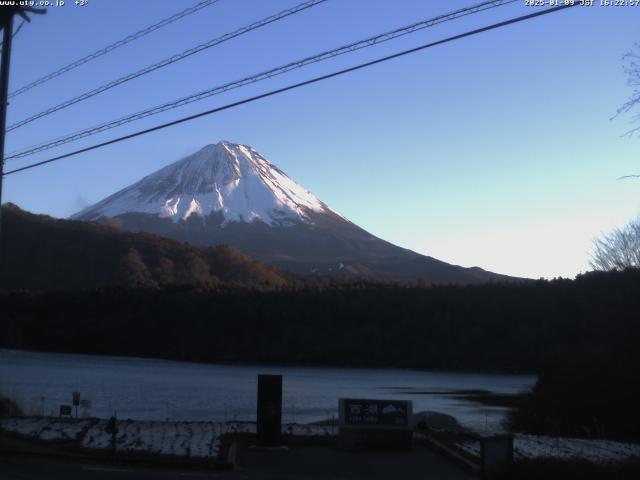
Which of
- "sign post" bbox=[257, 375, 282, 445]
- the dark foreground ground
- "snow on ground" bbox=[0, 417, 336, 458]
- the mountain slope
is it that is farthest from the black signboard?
the mountain slope

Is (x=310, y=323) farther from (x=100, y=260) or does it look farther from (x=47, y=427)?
(x=47, y=427)

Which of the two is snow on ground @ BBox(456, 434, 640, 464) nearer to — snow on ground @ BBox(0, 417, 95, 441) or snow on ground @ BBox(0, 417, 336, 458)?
snow on ground @ BBox(0, 417, 336, 458)

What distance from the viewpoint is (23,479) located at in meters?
12.6

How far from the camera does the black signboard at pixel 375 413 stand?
56.6 feet

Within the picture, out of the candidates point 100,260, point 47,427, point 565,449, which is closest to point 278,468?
point 47,427

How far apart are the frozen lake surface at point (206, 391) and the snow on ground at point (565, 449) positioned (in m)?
10.7

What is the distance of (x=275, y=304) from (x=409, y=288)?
16.3m

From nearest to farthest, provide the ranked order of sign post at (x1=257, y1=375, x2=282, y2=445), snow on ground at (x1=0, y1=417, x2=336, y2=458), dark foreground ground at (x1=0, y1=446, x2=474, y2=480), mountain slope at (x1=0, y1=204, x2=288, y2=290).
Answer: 1. dark foreground ground at (x1=0, y1=446, x2=474, y2=480)
2. snow on ground at (x1=0, y1=417, x2=336, y2=458)
3. sign post at (x1=257, y1=375, x2=282, y2=445)
4. mountain slope at (x1=0, y1=204, x2=288, y2=290)

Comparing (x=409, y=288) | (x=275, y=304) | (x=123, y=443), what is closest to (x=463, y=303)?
(x=409, y=288)

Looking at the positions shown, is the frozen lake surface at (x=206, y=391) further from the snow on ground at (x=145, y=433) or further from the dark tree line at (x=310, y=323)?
the snow on ground at (x=145, y=433)

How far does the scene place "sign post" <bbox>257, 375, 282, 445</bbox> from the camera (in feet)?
55.5

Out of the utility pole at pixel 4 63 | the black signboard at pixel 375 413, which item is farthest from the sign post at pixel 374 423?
the utility pole at pixel 4 63

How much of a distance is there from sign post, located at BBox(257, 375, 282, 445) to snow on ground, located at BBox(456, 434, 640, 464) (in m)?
3.79

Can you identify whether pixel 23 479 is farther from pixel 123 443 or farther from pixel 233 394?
pixel 233 394
